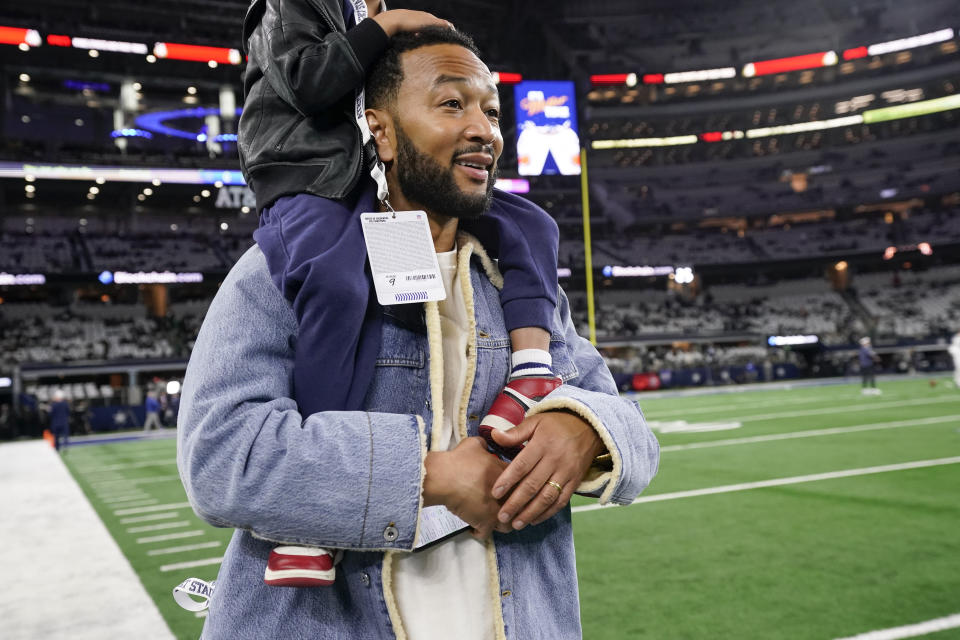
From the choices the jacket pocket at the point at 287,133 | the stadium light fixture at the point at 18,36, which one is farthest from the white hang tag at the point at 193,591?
the stadium light fixture at the point at 18,36

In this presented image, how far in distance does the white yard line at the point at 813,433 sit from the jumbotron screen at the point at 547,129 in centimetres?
1422

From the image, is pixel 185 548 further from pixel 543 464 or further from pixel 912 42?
pixel 912 42

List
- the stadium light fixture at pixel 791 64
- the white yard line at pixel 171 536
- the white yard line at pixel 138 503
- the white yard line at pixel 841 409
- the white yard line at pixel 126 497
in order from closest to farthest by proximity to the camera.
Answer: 1. the white yard line at pixel 171 536
2. the white yard line at pixel 138 503
3. the white yard line at pixel 126 497
4. the white yard line at pixel 841 409
5. the stadium light fixture at pixel 791 64

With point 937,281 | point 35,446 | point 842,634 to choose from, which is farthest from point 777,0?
point 842,634

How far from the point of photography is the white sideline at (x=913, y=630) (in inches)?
159

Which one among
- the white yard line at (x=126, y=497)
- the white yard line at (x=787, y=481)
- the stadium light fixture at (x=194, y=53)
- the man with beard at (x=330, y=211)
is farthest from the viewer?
the stadium light fixture at (x=194, y=53)

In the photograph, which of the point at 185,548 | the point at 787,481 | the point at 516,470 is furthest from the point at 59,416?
the point at 516,470

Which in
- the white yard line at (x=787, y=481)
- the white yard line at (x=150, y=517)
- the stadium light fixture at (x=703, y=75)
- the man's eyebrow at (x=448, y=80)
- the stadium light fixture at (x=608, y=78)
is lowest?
the white yard line at (x=150, y=517)

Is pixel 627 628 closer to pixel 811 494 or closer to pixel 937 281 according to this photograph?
pixel 811 494

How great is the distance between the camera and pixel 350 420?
113cm

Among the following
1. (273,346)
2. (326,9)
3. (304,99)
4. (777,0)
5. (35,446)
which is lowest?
(35,446)

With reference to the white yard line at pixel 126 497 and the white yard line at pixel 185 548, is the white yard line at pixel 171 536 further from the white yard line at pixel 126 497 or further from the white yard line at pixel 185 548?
the white yard line at pixel 126 497

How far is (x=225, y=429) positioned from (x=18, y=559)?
6.71m

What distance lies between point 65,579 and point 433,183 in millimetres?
5659
